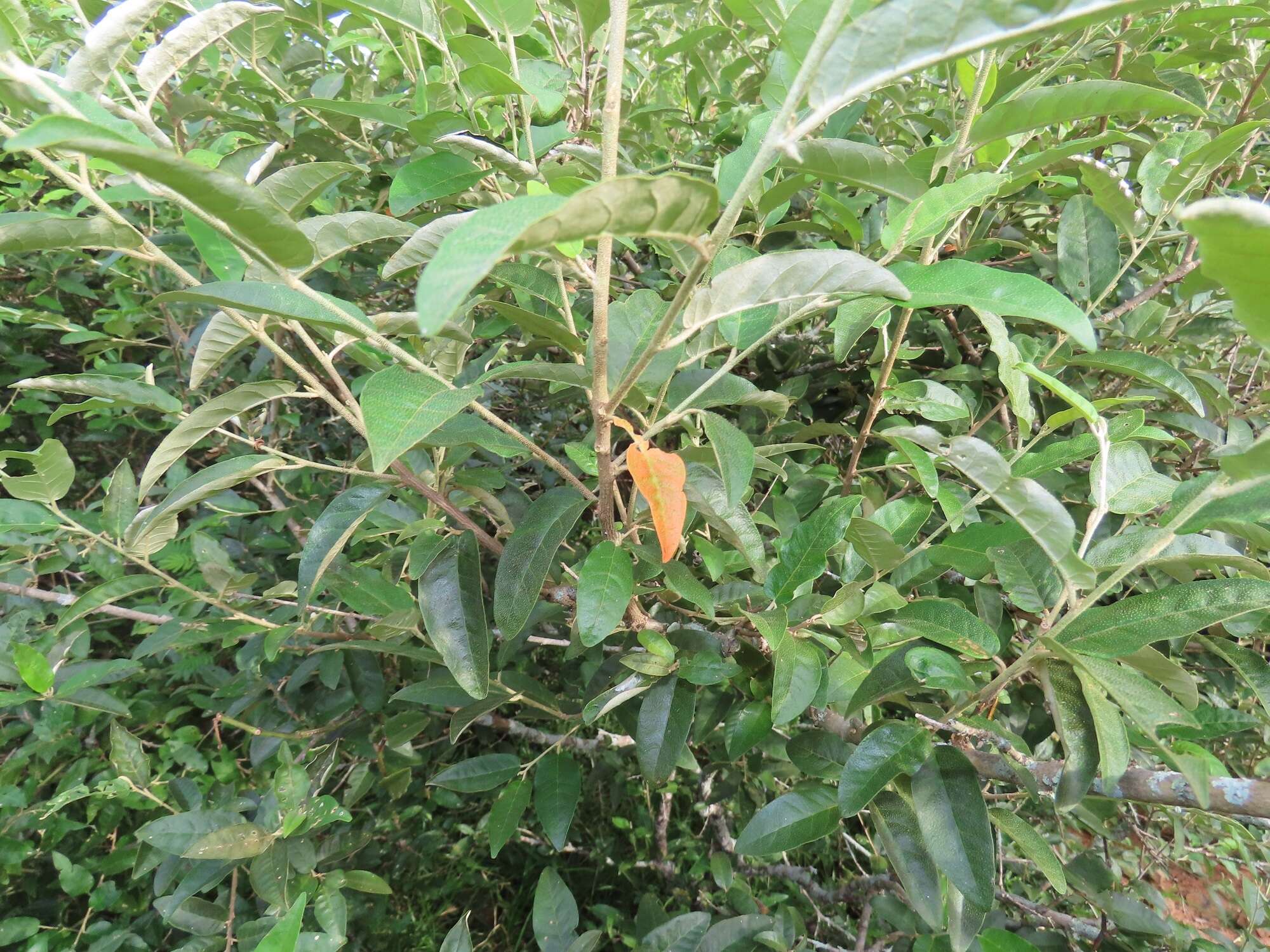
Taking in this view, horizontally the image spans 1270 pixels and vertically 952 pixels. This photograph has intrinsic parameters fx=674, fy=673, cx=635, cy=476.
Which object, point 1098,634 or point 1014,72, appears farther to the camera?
point 1014,72

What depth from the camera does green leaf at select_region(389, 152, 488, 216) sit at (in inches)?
31.9

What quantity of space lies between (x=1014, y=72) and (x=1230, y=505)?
2.81 ft

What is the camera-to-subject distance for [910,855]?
81 centimetres

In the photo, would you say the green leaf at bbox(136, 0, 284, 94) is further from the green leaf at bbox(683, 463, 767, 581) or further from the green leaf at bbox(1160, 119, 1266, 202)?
the green leaf at bbox(1160, 119, 1266, 202)

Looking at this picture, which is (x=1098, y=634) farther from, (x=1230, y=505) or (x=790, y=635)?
(x=790, y=635)

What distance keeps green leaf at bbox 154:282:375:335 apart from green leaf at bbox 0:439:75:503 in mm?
703

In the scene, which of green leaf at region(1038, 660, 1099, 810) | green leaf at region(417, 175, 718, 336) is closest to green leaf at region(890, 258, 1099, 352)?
green leaf at region(417, 175, 718, 336)

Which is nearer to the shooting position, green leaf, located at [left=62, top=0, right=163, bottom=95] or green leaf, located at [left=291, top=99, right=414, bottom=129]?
green leaf, located at [left=62, top=0, right=163, bottom=95]

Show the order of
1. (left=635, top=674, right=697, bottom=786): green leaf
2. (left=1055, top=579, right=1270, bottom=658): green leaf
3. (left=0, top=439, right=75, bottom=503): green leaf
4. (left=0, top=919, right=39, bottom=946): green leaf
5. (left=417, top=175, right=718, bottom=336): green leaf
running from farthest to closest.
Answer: (left=0, top=919, right=39, bottom=946): green leaf < (left=0, top=439, right=75, bottom=503): green leaf < (left=635, top=674, right=697, bottom=786): green leaf < (left=1055, top=579, right=1270, bottom=658): green leaf < (left=417, top=175, right=718, bottom=336): green leaf

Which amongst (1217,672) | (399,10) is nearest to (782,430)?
(399,10)

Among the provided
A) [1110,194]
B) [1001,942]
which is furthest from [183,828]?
[1110,194]

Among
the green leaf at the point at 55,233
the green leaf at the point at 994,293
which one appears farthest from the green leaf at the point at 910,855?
the green leaf at the point at 55,233

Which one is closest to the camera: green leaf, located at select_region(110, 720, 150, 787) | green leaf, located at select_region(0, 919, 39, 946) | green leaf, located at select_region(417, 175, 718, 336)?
green leaf, located at select_region(417, 175, 718, 336)

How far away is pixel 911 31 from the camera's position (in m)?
0.41
